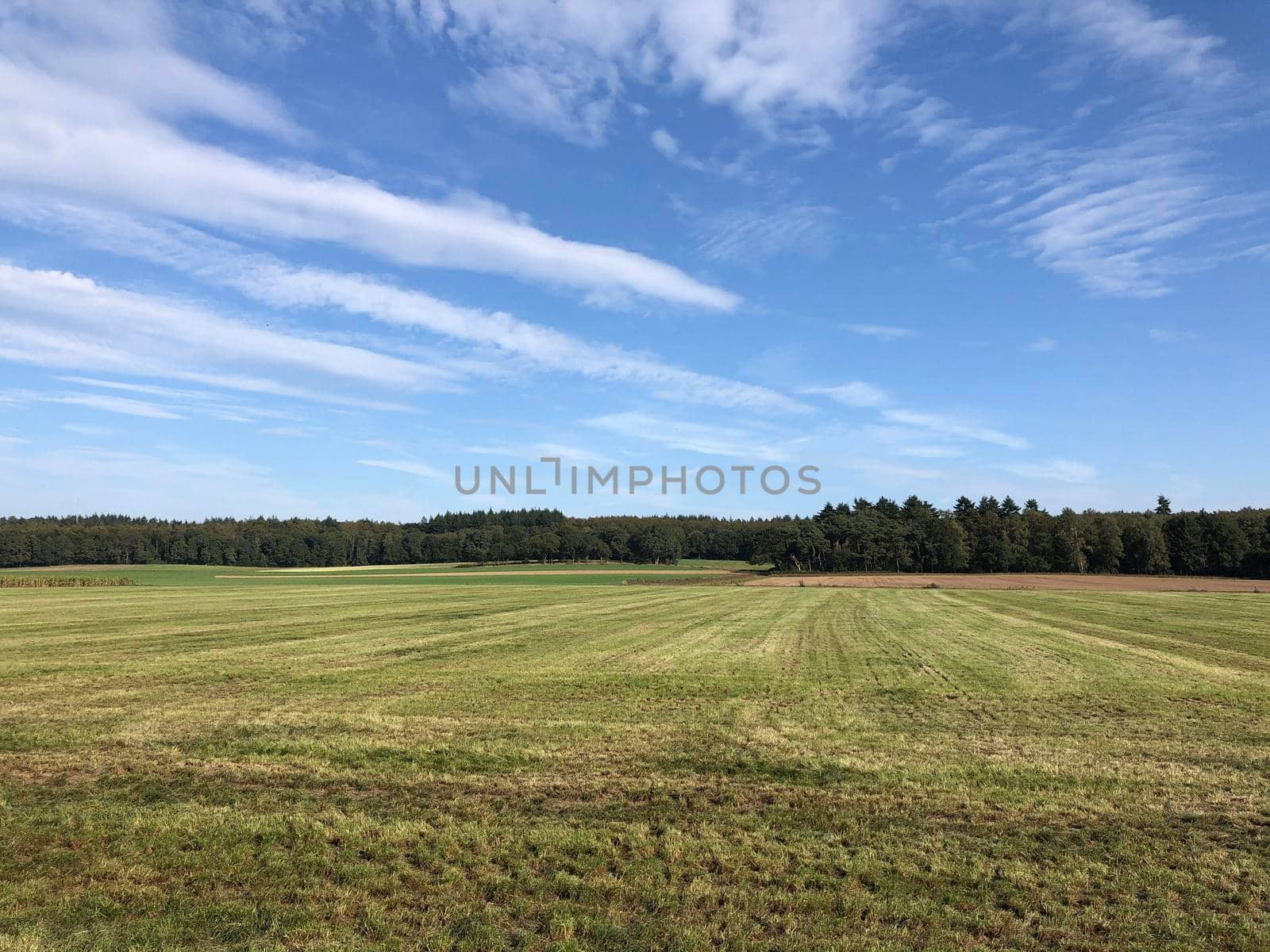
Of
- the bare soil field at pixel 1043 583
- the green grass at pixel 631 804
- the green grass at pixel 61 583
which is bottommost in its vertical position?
the bare soil field at pixel 1043 583

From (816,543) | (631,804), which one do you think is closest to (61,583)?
(631,804)

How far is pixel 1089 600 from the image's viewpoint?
52906 mm

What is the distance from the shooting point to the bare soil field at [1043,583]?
7362 centimetres

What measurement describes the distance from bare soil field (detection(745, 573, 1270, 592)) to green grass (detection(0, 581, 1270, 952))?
193 ft

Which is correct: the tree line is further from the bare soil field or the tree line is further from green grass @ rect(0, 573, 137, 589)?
green grass @ rect(0, 573, 137, 589)

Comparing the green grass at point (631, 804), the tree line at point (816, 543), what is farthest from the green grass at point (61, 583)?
the tree line at point (816, 543)

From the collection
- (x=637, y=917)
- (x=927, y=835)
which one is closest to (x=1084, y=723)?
(x=927, y=835)

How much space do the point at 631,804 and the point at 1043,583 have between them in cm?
8388

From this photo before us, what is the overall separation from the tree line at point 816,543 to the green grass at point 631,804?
4207 inches

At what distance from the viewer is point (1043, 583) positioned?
80438 mm

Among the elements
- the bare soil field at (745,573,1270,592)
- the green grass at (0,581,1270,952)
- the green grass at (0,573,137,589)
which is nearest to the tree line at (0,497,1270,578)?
the bare soil field at (745,573,1270,592)

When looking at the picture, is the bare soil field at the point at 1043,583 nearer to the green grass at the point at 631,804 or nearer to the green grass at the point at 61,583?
the green grass at the point at 631,804

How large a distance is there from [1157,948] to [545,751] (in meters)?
7.63

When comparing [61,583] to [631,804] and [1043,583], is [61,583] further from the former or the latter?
[1043,583]
